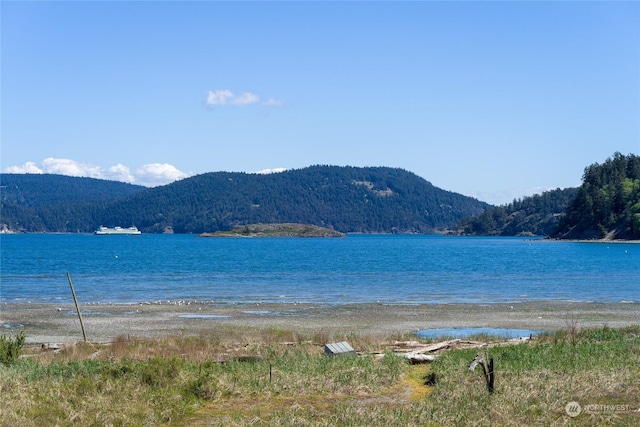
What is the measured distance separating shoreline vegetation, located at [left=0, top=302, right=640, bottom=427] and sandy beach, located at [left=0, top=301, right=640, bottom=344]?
6417 mm

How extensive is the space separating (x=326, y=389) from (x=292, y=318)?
20.8m

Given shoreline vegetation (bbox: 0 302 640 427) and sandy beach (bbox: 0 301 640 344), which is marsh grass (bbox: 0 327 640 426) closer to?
shoreline vegetation (bbox: 0 302 640 427)

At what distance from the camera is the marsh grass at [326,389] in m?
14.0

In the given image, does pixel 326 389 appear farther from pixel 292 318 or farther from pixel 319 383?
pixel 292 318

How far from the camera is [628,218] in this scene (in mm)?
181750

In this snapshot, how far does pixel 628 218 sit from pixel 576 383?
18063 cm

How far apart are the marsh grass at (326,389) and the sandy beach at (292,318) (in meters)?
10.4

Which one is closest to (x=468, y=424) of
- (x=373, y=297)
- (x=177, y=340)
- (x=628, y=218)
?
(x=177, y=340)

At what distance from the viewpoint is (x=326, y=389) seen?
643 inches
